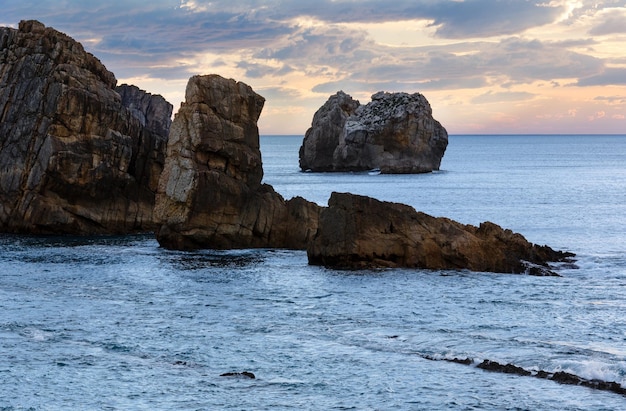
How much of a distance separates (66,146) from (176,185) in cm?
1181

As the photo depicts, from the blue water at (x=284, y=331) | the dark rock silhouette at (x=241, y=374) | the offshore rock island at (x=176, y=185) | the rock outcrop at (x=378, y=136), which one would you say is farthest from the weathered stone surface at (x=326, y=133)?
the dark rock silhouette at (x=241, y=374)

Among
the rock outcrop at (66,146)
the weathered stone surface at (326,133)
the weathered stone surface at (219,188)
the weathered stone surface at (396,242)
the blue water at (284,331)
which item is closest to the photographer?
the blue water at (284,331)

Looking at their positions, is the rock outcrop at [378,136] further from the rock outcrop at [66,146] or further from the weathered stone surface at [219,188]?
the weathered stone surface at [219,188]

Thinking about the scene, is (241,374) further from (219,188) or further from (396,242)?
(219,188)

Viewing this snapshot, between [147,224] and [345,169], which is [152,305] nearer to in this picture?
[147,224]

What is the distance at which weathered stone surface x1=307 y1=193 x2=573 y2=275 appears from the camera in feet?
147

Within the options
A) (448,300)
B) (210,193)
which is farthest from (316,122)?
(448,300)

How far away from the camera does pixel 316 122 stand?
162m

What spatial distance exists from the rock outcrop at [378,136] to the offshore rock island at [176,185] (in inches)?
3440

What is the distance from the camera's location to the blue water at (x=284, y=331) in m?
24.0

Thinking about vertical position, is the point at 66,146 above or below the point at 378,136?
below

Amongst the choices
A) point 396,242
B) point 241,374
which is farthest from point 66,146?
Result: point 241,374

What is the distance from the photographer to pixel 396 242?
44969mm

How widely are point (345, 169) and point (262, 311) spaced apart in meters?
126
